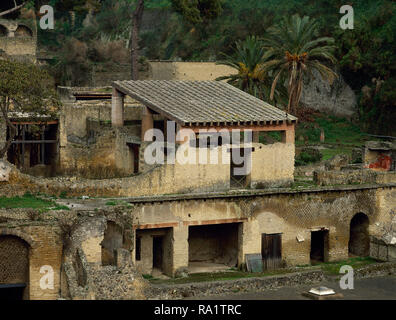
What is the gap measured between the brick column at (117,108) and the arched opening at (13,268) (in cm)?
1189

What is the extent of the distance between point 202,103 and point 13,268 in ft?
39.4

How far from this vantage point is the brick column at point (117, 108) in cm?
4072

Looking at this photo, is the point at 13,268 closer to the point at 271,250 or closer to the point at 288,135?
the point at 271,250

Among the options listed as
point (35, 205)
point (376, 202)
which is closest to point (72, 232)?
point (35, 205)

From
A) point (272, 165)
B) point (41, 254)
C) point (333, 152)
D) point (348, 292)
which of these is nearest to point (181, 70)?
point (333, 152)

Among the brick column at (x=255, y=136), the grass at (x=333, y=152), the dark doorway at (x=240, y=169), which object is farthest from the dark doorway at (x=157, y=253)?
the grass at (x=333, y=152)

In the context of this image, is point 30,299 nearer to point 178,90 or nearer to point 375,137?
point 178,90

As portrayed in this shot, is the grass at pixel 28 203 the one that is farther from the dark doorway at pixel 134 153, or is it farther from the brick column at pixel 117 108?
the brick column at pixel 117 108

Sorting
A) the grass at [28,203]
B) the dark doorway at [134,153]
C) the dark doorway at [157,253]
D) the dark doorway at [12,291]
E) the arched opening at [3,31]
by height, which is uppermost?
the arched opening at [3,31]

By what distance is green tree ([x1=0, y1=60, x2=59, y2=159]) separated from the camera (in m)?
35.3

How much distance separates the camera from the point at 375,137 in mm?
54688

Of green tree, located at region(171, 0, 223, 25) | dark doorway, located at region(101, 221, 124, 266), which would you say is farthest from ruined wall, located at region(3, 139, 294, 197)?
green tree, located at region(171, 0, 223, 25)

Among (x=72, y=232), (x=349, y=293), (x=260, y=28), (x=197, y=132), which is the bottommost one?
(x=349, y=293)

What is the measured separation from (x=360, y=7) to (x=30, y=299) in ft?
143
